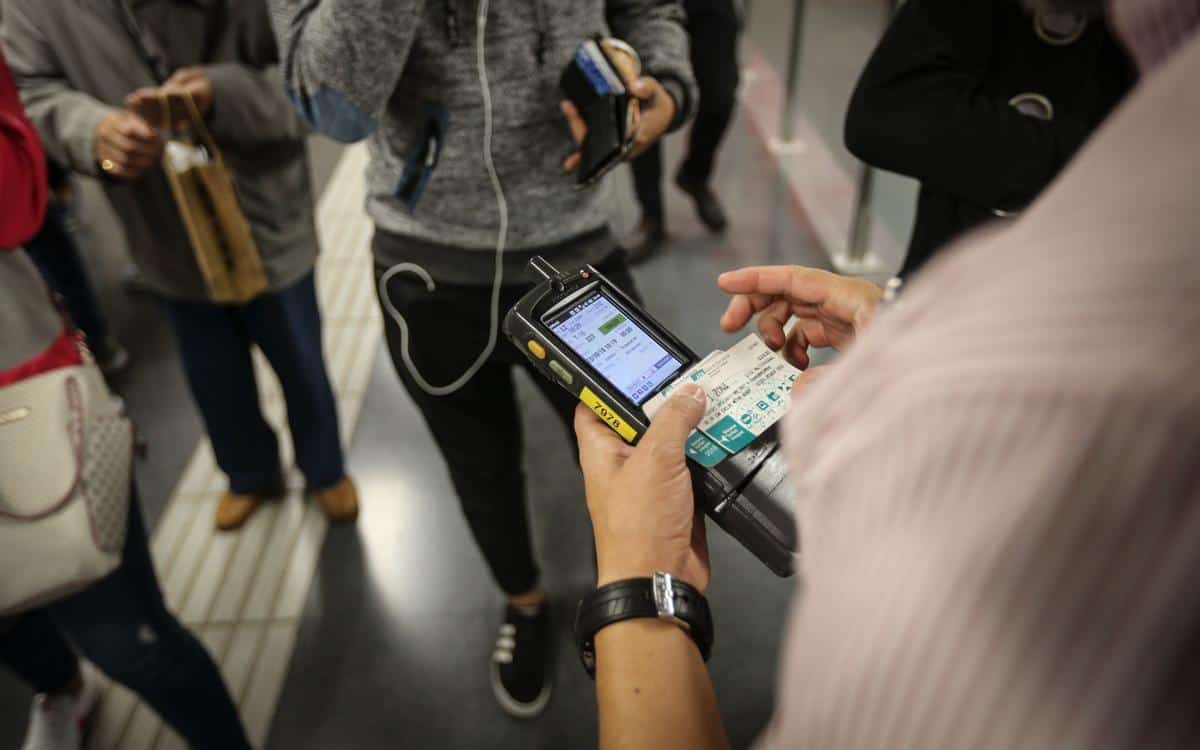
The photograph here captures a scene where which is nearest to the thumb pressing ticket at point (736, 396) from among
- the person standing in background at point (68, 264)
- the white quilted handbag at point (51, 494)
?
the white quilted handbag at point (51, 494)

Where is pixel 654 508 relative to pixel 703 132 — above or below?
above

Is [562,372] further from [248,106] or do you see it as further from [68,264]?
[68,264]

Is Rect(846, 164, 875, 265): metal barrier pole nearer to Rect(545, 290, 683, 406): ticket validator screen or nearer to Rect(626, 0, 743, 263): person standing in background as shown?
Rect(626, 0, 743, 263): person standing in background

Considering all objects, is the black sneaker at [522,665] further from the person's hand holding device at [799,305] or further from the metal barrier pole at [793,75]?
the metal barrier pole at [793,75]

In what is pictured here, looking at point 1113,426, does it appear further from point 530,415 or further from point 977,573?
point 530,415

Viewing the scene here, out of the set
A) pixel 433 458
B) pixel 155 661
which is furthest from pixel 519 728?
pixel 433 458

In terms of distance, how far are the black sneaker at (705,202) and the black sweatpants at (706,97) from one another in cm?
2

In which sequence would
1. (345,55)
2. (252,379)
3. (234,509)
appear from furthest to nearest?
(234,509), (252,379), (345,55)

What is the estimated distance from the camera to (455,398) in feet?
3.04

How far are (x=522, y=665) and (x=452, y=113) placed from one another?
882 mm

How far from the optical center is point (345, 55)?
2.37 ft

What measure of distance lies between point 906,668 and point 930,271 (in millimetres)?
117

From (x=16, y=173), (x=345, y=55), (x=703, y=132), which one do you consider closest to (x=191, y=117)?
(x=16, y=173)

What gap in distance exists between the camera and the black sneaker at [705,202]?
2184 mm
